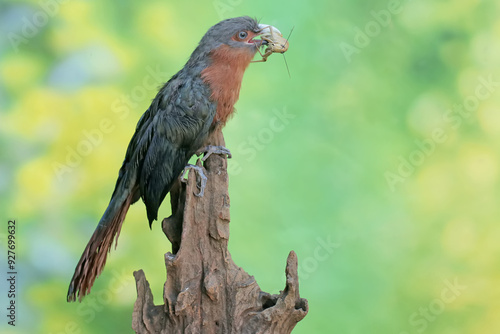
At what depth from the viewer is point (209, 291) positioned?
10.4 feet

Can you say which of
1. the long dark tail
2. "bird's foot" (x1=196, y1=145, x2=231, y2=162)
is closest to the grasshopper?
"bird's foot" (x1=196, y1=145, x2=231, y2=162)

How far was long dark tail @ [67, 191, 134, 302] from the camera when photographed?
338cm

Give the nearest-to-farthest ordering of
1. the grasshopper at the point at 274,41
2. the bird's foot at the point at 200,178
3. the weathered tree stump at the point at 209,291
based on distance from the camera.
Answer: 1. the weathered tree stump at the point at 209,291
2. the bird's foot at the point at 200,178
3. the grasshopper at the point at 274,41

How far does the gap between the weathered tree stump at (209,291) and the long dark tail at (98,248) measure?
0.27 m

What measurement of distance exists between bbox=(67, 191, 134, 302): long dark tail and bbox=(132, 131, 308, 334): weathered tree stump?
0.27 meters

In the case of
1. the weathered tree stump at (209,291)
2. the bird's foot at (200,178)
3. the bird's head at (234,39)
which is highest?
the bird's head at (234,39)

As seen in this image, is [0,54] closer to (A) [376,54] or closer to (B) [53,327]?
(B) [53,327]

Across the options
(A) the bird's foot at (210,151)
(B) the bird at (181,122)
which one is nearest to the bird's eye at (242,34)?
(B) the bird at (181,122)

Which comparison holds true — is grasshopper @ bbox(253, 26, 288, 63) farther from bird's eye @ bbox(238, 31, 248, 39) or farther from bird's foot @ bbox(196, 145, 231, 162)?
bird's foot @ bbox(196, 145, 231, 162)

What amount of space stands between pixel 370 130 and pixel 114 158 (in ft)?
6.07

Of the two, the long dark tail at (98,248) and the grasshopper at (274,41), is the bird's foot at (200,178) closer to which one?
the long dark tail at (98,248)

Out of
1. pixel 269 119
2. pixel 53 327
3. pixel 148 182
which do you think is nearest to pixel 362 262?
pixel 269 119

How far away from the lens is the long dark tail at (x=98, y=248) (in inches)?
133

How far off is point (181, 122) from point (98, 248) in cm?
83
